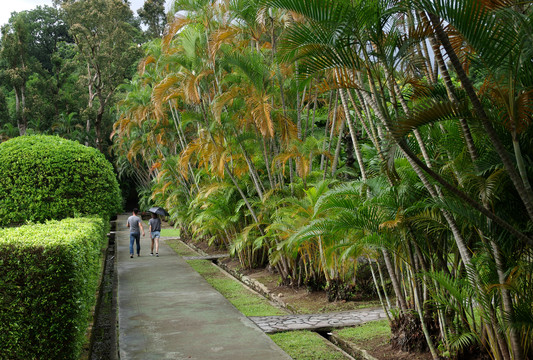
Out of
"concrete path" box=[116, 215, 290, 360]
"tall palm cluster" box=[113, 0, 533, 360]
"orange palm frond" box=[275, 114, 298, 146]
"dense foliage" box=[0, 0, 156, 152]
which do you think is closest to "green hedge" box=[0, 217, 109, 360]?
"concrete path" box=[116, 215, 290, 360]

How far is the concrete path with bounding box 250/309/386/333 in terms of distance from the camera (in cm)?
695

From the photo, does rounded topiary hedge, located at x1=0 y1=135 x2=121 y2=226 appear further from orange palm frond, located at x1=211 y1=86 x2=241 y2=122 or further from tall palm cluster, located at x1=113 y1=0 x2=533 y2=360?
tall palm cluster, located at x1=113 y1=0 x2=533 y2=360

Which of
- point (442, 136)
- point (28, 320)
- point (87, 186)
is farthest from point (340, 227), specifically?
point (87, 186)

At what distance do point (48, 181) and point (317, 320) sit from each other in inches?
314

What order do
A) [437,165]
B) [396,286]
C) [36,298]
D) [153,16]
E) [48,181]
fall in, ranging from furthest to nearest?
1. [153,16]
2. [48,181]
3. [396,286]
4. [437,165]
5. [36,298]

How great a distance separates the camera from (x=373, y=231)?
5246 millimetres

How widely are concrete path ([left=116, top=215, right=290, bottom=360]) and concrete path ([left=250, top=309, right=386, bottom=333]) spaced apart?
379 mm

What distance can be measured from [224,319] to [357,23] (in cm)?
465

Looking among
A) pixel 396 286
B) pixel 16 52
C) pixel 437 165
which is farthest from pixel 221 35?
pixel 16 52

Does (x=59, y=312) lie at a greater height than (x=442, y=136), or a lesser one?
lesser

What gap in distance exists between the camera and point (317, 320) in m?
7.32

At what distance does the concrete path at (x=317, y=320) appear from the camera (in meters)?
6.95

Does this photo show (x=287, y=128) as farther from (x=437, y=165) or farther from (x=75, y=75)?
(x=75, y=75)

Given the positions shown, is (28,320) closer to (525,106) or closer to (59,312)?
(59,312)
